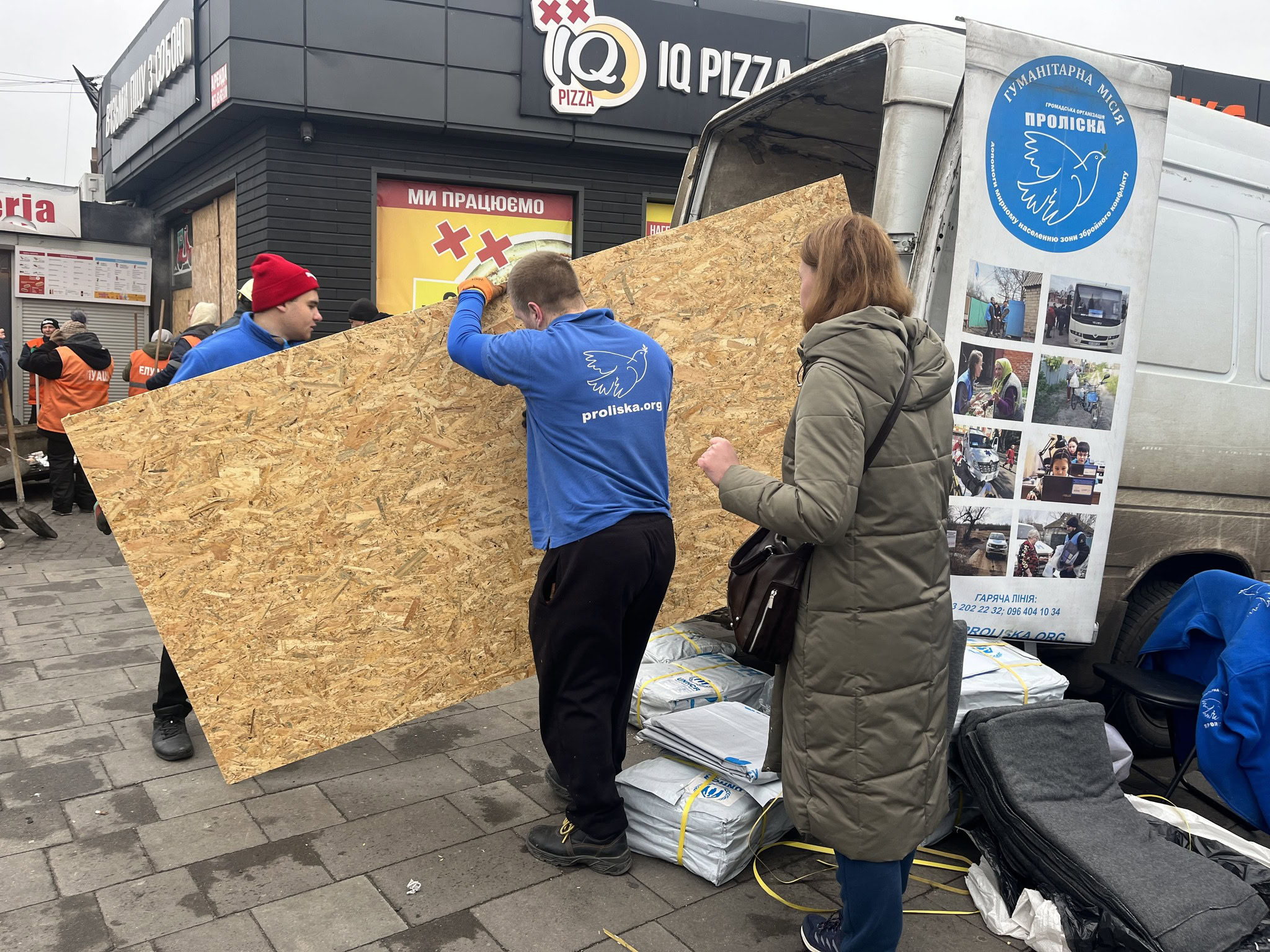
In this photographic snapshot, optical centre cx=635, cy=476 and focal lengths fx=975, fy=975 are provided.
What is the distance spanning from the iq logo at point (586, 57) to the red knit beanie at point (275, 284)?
685cm

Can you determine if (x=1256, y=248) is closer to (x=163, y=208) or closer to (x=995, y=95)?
(x=995, y=95)

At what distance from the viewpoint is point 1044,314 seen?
381 centimetres

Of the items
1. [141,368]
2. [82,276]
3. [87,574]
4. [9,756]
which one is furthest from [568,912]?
[82,276]

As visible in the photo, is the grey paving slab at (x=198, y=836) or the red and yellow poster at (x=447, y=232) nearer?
the grey paving slab at (x=198, y=836)

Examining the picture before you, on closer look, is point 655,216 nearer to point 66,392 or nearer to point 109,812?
point 66,392

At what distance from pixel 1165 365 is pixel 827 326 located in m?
2.71

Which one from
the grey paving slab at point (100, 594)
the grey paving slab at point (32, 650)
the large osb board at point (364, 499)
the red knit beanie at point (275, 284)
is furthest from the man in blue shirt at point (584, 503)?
the grey paving slab at point (100, 594)

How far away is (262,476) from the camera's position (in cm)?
313

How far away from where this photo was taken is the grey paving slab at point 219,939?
2.66 m

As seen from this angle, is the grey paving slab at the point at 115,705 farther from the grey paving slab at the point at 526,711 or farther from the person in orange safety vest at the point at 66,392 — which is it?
the person in orange safety vest at the point at 66,392

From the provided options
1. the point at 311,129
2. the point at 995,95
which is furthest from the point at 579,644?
the point at 311,129

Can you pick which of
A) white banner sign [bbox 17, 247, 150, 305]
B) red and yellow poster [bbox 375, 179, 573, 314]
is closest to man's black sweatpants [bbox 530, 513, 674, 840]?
red and yellow poster [bbox 375, 179, 573, 314]

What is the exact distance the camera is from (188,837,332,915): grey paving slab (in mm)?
2920

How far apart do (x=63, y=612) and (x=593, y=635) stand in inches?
180
